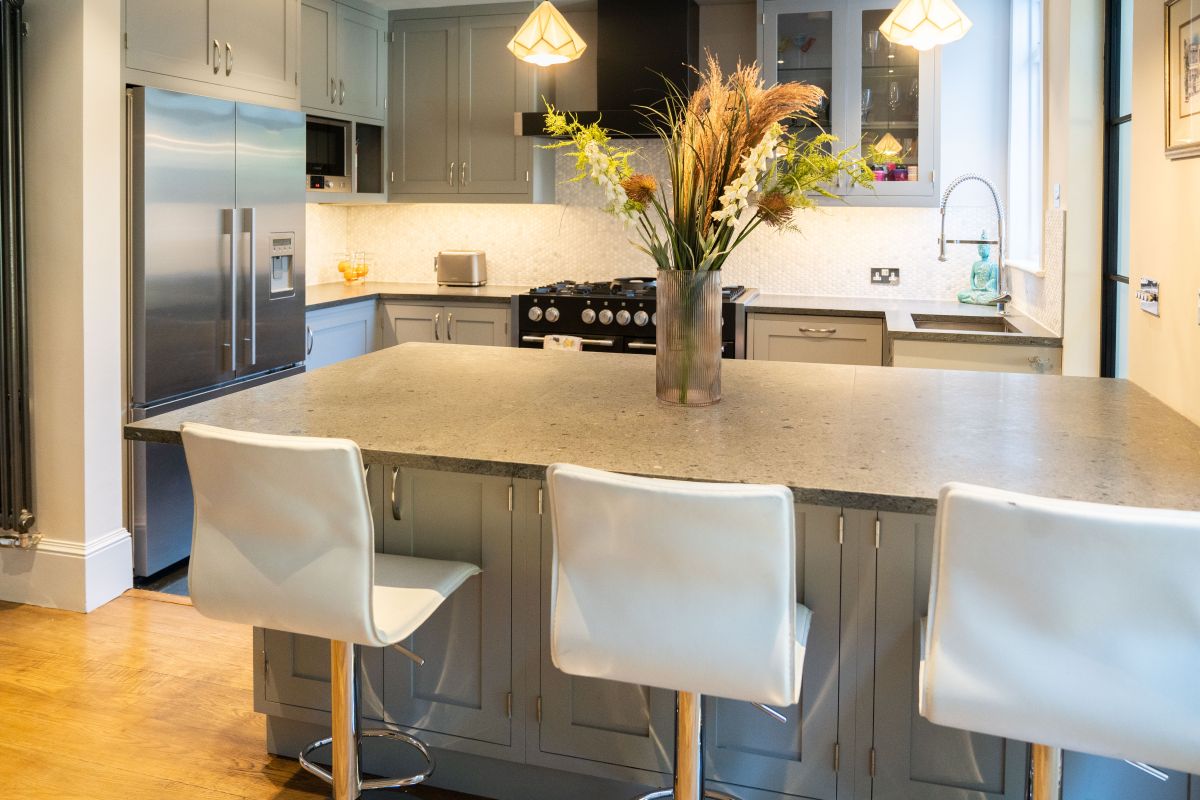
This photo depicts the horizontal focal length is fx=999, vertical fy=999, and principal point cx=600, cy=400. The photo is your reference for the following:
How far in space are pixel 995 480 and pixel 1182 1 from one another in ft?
4.96

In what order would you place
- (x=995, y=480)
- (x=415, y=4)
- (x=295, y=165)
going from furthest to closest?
(x=415, y=4), (x=295, y=165), (x=995, y=480)

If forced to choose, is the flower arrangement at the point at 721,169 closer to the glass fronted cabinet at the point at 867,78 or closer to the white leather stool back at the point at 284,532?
the white leather stool back at the point at 284,532

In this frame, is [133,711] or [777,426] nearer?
[777,426]

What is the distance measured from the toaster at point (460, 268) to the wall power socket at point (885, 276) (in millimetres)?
2225

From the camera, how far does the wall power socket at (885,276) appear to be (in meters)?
5.31

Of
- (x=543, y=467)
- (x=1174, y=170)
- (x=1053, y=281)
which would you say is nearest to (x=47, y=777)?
(x=543, y=467)

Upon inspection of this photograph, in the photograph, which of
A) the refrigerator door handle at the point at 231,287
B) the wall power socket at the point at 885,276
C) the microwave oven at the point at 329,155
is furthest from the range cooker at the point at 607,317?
the refrigerator door handle at the point at 231,287

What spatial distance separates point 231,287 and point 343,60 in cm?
185

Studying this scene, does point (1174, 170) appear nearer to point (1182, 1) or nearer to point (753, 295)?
point (1182, 1)

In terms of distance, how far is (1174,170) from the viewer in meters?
2.56

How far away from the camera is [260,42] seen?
13.9 ft

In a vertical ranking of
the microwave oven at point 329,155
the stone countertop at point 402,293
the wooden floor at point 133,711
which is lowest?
the wooden floor at point 133,711

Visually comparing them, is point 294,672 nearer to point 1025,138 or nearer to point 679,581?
point 679,581

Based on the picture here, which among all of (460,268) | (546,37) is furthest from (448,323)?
(546,37)
